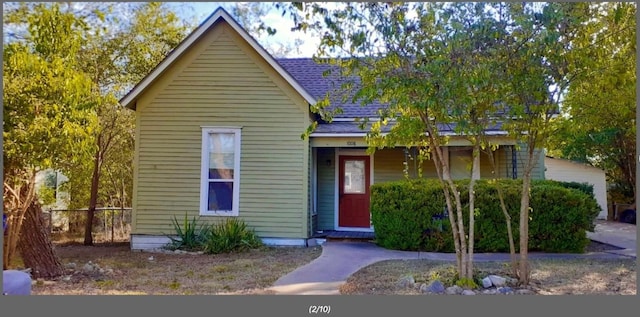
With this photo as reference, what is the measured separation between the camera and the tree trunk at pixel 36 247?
6.38 meters

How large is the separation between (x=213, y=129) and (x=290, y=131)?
68.5 inches

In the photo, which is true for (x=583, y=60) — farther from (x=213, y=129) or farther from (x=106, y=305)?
(x=213, y=129)

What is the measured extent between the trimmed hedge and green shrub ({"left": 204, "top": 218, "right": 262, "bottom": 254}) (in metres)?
2.81

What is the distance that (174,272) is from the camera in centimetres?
709

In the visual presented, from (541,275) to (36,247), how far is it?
7.49 m

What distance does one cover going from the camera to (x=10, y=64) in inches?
226

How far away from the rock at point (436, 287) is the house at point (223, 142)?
168 inches

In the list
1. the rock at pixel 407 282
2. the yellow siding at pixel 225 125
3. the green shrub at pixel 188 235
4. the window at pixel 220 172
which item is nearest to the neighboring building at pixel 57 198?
the yellow siding at pixel 225 125

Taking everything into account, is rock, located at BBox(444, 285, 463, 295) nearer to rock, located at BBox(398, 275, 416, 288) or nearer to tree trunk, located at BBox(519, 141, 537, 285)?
rock, located at BBox(398, 275, 416, 288)

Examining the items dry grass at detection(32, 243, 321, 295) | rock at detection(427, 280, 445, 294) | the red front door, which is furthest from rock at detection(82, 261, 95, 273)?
the red front door

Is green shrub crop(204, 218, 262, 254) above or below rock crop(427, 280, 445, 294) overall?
above

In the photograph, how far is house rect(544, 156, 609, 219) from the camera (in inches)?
679

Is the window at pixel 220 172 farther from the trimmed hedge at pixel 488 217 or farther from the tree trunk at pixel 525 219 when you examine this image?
the tree trunk at pixel 525 219

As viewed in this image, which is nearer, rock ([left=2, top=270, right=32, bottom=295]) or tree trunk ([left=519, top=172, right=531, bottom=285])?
rock ([left=2, top=270, right=32, bottom=295])
